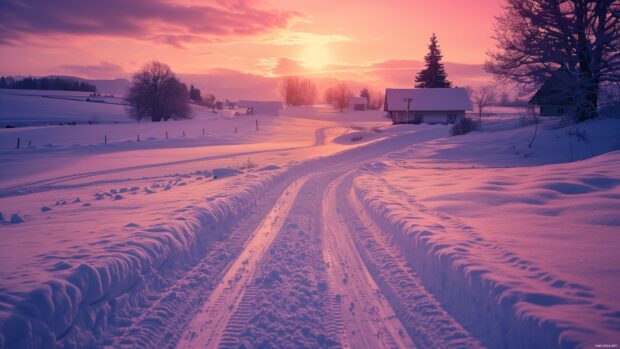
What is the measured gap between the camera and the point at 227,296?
5.02m

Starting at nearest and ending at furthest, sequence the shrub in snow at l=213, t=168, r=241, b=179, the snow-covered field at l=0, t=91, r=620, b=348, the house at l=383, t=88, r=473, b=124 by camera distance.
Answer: the snow-covered field at l=0, t=91, r=620, b=348
the shrub in snow at l=213, t=168, r=241, b=179
the house at l=383, t=88, r=473, b=124

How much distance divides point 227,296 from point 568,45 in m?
22.7

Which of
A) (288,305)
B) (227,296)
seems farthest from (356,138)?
(288,305)

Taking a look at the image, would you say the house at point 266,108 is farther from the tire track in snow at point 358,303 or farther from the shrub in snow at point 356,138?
the tire track in snow at point 358,303

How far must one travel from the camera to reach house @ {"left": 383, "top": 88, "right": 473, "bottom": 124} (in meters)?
61.4

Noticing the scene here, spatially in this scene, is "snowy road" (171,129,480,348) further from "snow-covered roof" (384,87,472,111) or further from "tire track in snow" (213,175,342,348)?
"snow-covered roof" (384,87,472,111)

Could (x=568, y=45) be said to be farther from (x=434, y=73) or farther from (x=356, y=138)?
(x=434, y=73)

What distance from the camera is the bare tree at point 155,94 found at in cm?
7250

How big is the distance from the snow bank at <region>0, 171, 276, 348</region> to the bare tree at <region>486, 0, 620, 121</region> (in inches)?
809

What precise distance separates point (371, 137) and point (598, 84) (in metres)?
22.6

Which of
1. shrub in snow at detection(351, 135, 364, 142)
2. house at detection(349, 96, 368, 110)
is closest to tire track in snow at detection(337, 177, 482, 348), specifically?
shrub in snow at detection(351, 135, 364, 142)

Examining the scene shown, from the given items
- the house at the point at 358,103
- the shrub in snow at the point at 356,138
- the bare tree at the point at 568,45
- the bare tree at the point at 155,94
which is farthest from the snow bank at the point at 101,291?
the house at the point at 358,103

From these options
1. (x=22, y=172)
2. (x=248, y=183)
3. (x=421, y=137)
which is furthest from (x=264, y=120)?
(x=248, y=183)

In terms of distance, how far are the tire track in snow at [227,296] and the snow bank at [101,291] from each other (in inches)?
22.3
